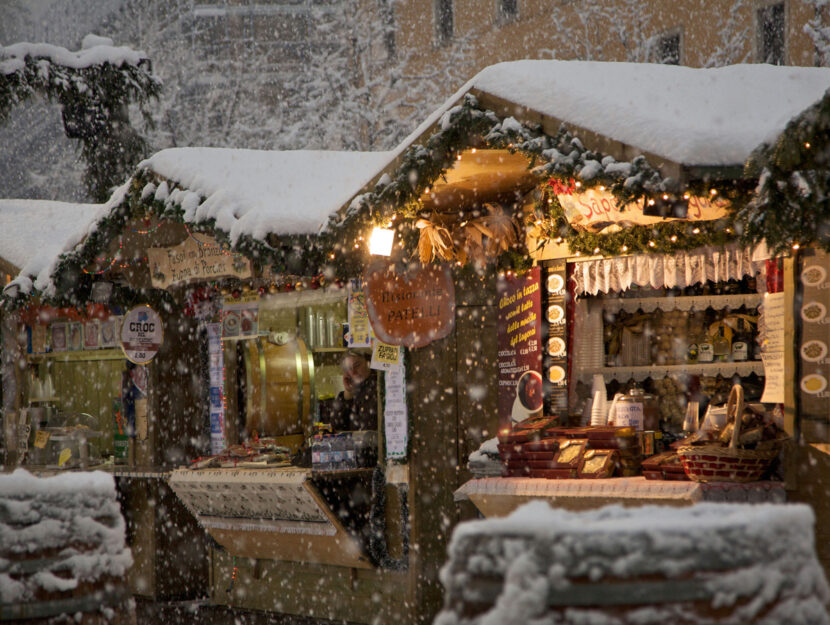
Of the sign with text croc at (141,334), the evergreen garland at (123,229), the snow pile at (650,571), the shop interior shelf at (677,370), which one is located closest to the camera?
the snow pile at (650,571)

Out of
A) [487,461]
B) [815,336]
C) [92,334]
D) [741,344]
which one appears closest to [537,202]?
[741,344]

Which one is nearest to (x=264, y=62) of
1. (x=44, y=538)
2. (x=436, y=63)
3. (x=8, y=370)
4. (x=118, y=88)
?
(x=436, y=63)

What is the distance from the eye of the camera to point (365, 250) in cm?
855

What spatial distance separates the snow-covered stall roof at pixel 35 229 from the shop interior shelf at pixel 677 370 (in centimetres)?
559

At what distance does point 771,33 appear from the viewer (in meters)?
23.4

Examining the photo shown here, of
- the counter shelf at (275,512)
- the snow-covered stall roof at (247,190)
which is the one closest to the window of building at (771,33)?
the snow-covered stall roof at (247,190)

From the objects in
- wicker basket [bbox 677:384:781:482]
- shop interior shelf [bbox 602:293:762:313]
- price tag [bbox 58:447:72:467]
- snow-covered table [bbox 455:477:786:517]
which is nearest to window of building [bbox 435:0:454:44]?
price tag [bbox 58:447:72:467]

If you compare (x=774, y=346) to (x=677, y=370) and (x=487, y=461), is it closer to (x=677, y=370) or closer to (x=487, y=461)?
(x=677, y=370)

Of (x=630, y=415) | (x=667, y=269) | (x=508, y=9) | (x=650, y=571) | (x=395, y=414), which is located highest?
(x=508, y=9)

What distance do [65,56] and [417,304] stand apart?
1960 cm

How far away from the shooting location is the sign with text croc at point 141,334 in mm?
10656

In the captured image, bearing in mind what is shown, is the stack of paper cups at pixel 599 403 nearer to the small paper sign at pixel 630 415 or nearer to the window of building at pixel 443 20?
the small paper sign at pixel 630 415

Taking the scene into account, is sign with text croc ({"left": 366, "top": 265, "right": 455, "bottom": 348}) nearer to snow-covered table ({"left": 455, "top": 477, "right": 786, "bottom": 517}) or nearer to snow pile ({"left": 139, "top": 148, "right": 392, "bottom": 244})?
snow pile ({"left": 139, "top": 148, "right": 392, "bottom": 244})

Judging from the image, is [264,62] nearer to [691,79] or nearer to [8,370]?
[8,370]
